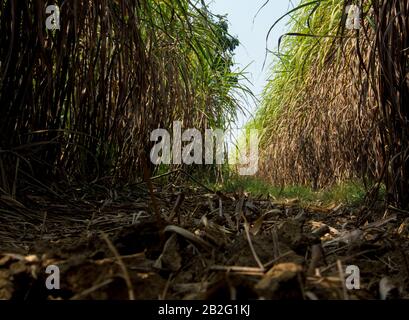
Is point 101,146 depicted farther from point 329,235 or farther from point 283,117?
point 283,117

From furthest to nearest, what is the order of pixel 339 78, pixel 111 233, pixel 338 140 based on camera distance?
pixel 338 140, pixel 339 78, pixel 111 233

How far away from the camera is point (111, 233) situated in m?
1.19

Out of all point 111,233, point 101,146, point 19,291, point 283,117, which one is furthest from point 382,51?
point 283,117

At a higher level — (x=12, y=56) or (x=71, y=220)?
(x=12, y=56)

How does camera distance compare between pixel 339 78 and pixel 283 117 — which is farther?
pixel 283 117

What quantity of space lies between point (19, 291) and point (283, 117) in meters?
5.04

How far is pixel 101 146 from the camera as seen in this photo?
199cm

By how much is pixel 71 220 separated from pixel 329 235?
0.70 meters
